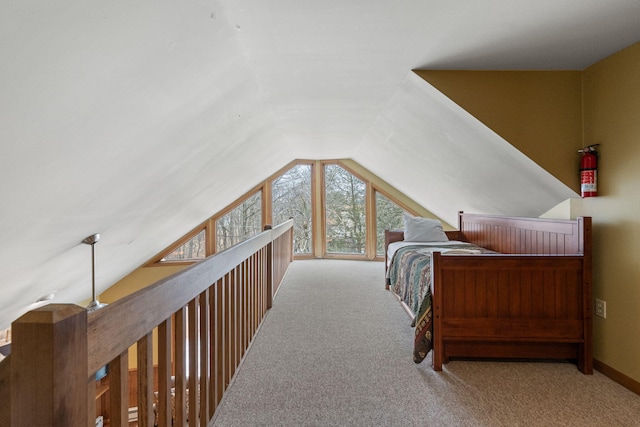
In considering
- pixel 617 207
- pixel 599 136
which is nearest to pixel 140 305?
pixel 617 207

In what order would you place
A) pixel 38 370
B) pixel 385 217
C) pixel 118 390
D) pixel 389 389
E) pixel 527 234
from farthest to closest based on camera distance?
pixel 385 217 < pixel 527 234 < pixel 389 389 < pixel 118 390 < pixel 38 370

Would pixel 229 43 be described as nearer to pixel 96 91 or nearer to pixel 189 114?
pixel 189 114

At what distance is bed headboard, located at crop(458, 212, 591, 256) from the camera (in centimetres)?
210

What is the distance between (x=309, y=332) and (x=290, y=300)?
94 cm

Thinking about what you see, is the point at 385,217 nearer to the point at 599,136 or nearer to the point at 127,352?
the point at 599,136

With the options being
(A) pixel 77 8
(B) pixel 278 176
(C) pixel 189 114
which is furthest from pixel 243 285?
(B) pixel 278 176

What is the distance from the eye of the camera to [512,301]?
2.05 meters

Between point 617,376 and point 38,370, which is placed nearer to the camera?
point 38,370

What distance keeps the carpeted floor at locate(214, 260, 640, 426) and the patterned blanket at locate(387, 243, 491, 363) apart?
0.57ft

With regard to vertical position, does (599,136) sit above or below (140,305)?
above

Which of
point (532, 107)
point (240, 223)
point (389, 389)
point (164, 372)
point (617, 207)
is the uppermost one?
point (532, 107)

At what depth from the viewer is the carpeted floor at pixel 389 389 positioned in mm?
1613

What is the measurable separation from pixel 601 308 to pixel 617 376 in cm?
38

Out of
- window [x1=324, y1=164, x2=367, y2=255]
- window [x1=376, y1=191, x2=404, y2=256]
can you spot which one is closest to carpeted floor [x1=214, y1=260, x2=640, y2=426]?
window [x1=376, y1=191, x2=404, y2=256]
